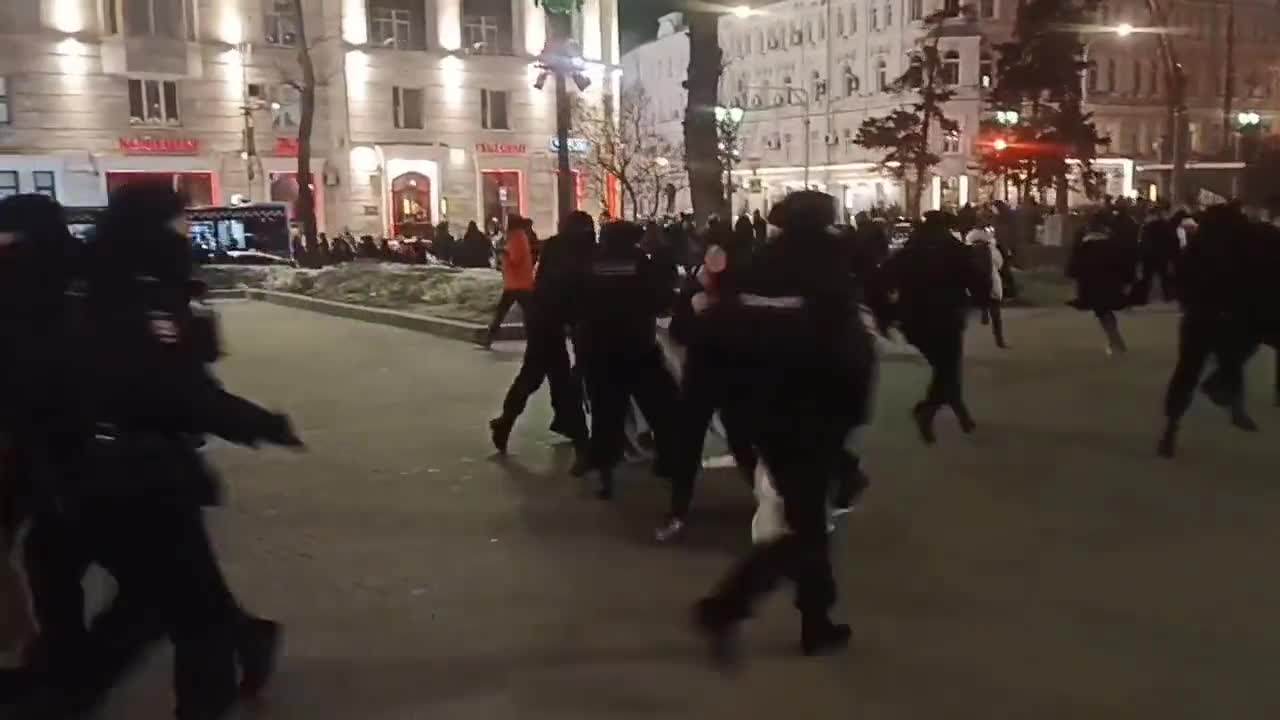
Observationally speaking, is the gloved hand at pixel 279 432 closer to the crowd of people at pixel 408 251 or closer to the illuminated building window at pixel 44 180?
the crowd of people at pixel 408 251

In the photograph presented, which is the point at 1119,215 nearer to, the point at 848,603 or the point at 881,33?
the point at 848,603

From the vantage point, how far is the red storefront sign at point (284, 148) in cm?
4475

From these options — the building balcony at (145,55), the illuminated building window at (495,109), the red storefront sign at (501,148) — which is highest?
the building balcony at (145,55)

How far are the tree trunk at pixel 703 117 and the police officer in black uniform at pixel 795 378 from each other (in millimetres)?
13135

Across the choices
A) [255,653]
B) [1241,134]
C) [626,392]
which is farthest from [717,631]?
[1241,134]

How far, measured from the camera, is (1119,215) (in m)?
18.6

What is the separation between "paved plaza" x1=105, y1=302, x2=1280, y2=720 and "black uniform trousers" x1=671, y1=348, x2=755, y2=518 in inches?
11.9

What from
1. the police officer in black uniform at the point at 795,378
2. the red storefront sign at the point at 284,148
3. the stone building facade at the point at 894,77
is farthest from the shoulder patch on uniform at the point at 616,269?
the stone building facade at the point at 894,77

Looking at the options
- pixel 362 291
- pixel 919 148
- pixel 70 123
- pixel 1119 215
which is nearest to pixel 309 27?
pixel 70 123

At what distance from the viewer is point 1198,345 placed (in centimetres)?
873

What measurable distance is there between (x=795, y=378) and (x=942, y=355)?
502 cm

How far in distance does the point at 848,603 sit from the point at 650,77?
99.1 meters

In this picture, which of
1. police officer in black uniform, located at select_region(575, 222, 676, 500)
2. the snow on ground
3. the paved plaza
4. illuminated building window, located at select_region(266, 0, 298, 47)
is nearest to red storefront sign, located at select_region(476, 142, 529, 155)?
illuminated building window, located at select_region(266, 0, 298, 47)

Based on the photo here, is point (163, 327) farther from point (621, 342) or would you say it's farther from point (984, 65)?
point (984, 65)
